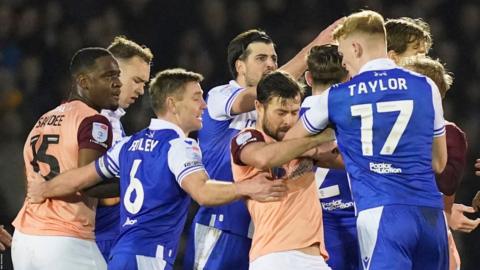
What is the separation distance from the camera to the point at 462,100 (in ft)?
37.8

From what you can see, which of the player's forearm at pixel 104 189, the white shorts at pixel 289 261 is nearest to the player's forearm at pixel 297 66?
the player's forearm at pixel 104 189

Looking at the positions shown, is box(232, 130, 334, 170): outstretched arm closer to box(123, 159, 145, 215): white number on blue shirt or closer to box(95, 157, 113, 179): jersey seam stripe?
box(123, 159, 145, 215): white number on blue shirt

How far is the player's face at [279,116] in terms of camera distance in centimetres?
601

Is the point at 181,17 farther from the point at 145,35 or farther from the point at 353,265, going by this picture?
the point at 353,265

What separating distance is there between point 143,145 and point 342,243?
4.87 ft

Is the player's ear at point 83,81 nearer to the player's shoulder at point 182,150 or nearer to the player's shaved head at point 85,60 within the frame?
the player's shaved head at point 85,60

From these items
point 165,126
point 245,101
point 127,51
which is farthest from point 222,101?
point 165,126

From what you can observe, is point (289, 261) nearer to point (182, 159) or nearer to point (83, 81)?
point (182, 159)

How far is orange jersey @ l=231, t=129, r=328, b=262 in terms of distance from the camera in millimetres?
5844

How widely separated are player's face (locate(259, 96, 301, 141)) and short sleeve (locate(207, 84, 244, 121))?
133 centimetres

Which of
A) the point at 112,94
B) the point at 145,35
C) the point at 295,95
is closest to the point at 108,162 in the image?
the point at 112,94

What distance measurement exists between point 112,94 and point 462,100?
567 cm

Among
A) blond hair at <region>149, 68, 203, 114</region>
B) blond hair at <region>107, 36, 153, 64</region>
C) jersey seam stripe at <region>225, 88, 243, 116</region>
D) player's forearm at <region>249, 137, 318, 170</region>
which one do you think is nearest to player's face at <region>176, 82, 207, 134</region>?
blond hair at <region>149, 68, 203, 114</region>

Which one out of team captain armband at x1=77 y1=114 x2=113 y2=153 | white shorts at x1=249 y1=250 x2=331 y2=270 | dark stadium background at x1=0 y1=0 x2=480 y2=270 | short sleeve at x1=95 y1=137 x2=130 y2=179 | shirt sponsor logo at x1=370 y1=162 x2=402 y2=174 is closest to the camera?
shirt sponsor logo at x1=370 y1=162 x2=402 y2=174
